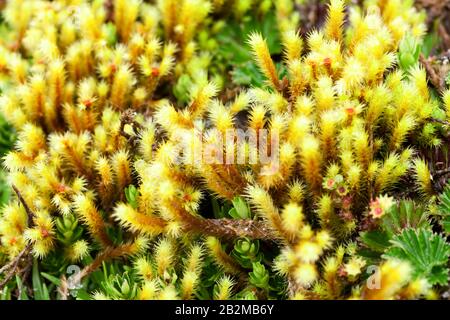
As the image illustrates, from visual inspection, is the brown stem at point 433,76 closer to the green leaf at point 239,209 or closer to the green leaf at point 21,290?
the green leaf at point 239,209

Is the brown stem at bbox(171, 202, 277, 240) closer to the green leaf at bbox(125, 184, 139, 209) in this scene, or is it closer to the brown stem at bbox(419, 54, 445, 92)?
the green leaf at bbox(125, 184, 139, 209)

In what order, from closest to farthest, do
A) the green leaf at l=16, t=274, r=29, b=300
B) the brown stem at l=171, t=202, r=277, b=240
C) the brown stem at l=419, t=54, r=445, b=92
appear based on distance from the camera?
the brown stem at l=171, t=202, r=277, b=240 → the green leaf at l=16, t=274, r=29, b=300 → the brown stem at l=419, t=54, r=445, b=92

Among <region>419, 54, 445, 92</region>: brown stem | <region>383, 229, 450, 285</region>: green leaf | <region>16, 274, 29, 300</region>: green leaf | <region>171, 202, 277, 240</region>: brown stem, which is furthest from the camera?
<region>419, 54, 445, 92</region>: brown stem

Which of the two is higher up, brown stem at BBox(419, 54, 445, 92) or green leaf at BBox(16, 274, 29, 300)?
brown stem at BBox(419, 54, 445, 92)

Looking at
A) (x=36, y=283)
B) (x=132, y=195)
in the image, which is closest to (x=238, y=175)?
(x=132, y=195)

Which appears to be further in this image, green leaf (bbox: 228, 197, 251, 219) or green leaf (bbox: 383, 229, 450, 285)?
green leaf (bbox: 228, 197, 251, 219)

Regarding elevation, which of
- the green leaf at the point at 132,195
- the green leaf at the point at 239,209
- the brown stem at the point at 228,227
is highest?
the green leaf at the point at 132,195

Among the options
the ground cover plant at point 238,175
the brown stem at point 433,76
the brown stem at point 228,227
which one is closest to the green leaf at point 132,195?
the ground cover plant at point 238,175

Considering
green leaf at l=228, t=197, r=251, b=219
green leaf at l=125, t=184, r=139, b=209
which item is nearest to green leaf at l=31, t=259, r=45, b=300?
green leaf at l=125, t=184, r=139, b=209
